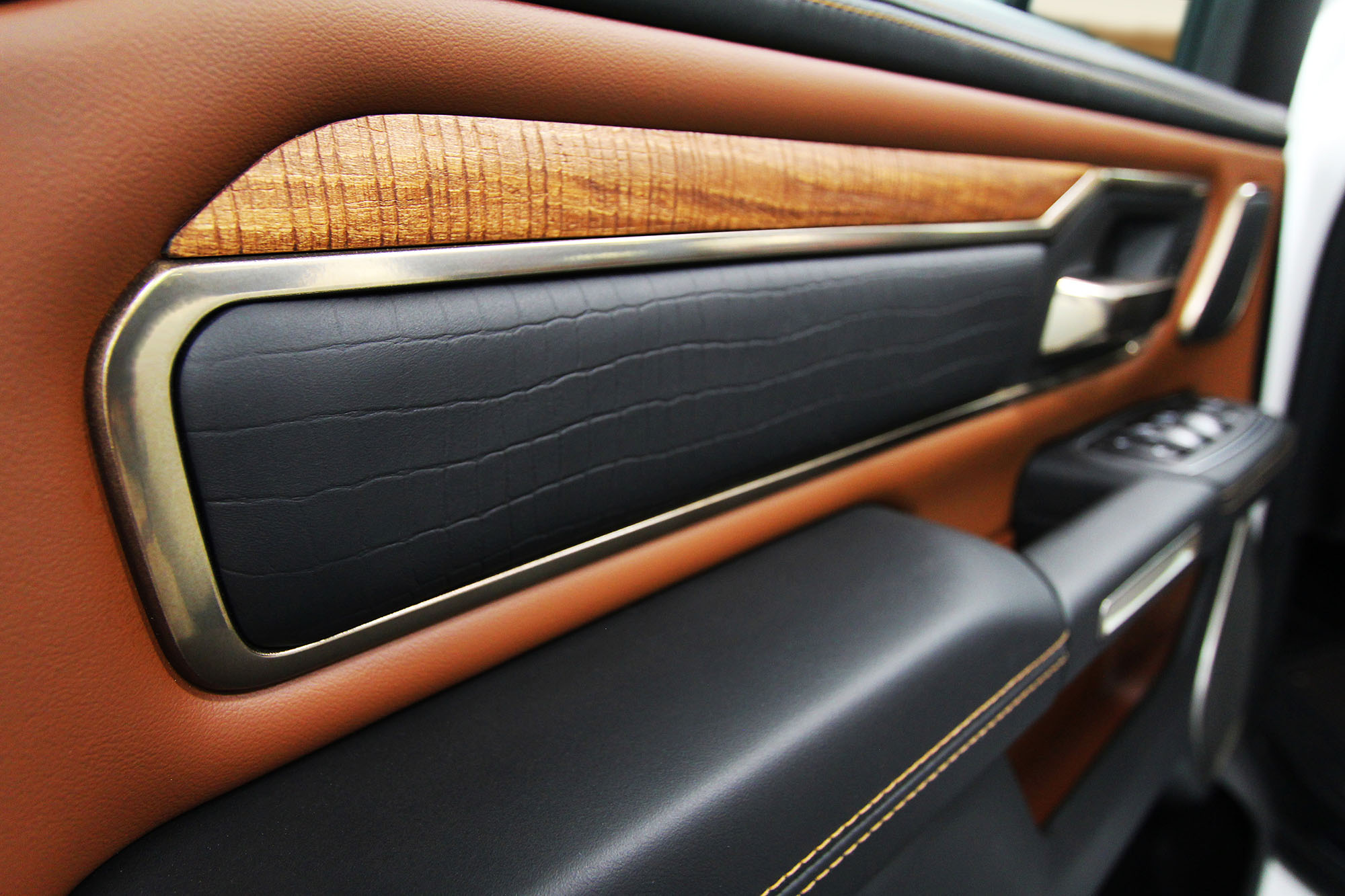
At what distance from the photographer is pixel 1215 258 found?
3.72ft

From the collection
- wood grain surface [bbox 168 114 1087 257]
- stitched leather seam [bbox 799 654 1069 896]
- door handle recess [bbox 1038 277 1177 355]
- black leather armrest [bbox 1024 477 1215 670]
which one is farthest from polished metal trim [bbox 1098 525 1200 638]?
wood grain surface [bbox 168 114 1087 257]

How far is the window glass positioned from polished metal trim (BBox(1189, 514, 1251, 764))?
75 cm

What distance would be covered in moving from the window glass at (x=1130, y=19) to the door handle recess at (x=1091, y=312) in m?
0.44

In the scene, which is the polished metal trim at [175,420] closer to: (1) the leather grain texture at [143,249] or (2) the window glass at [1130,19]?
(1) the leather grain texture at [143,249]

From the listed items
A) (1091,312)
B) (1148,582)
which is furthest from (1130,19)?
(1148,582)

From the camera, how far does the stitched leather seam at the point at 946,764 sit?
1.34ft

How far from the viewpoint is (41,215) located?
0.94ft

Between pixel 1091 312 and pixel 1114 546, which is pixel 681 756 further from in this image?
pixel 1091 312

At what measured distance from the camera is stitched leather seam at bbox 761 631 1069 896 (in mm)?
394

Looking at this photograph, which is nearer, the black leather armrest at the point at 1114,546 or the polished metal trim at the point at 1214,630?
the black leather armrest at the point at 1114,546

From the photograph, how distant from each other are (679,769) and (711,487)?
8.8 inches

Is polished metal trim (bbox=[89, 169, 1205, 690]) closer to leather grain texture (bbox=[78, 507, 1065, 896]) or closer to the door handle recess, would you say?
leather grain texture (bbox=[78, 507, 1065, 896])

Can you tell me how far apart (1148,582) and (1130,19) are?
1.14 m

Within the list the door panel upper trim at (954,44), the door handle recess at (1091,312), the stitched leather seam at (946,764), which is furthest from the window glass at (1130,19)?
the stitched leather seam at (946,764)
